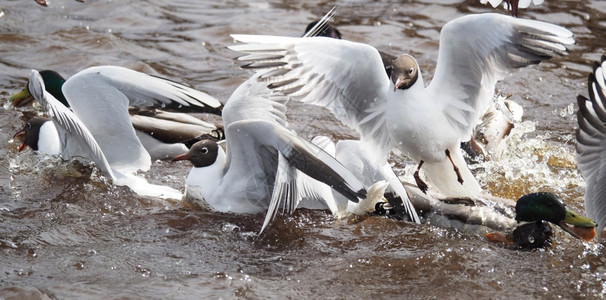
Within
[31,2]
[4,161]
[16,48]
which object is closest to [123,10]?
[31,2]

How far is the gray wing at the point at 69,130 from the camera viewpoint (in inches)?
A: 232

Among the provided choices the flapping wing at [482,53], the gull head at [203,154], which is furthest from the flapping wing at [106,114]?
the flapping wing at [482,53]

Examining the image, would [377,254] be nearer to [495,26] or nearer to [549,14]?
[495,26]

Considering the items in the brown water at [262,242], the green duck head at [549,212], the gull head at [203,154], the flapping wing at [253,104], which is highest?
the flapping wing at [253,104]

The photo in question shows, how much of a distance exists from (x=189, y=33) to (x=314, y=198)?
16.2 ft

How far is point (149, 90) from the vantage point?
684 centimetres

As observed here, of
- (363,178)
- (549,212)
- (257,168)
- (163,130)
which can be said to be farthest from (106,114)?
(549,212)

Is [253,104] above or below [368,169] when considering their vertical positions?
above

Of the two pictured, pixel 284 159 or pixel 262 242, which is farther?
Answer: pixel 262 242

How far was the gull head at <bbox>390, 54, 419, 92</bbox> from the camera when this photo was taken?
5.68 meters

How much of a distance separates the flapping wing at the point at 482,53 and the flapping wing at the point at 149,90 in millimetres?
1918

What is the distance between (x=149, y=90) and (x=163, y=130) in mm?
536

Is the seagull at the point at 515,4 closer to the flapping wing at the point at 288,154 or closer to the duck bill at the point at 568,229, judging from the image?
the duck bill at the point at 568,229

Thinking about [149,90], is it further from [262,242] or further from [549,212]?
[549,212]
